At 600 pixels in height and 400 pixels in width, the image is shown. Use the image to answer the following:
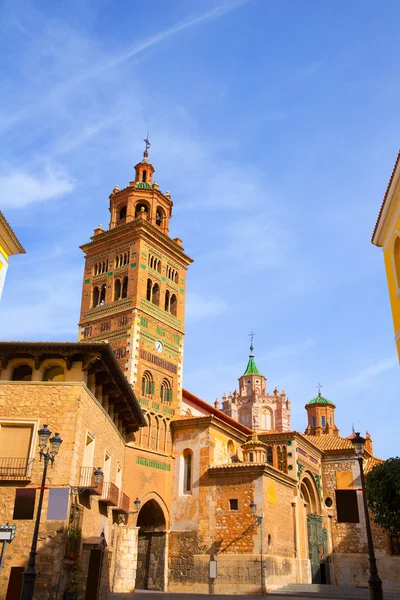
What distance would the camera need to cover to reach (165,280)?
35.6m

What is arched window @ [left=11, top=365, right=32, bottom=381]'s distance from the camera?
710 inches

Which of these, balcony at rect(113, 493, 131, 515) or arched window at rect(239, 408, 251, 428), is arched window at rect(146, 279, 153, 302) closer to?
balcony at rect(113, 493, 131, 515)

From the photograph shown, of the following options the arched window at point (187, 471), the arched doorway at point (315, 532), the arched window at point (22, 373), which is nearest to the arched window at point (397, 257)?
the arched window at point (22, 373)

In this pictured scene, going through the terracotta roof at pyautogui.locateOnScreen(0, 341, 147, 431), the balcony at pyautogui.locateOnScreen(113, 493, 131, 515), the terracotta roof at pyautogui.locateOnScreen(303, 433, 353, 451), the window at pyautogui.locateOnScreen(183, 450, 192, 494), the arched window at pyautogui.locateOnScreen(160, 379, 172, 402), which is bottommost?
the balcony at pyautogui.locateOnScreen(113, 493, 131, 515)

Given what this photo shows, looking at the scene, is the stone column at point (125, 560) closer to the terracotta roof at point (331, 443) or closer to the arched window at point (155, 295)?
the arched window at point (155, 295)

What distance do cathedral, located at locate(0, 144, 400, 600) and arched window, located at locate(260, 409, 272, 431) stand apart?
3602 centimetres

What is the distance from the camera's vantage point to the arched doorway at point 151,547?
2862 cm

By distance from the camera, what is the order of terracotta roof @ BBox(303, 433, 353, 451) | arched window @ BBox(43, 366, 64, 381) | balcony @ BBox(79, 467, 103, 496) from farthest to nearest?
terracotta roof @ BBox(303, 433, 353, 451), arched window @ BBox(43, 366, 64, 381), balcony @ BBox(79, 467, 103, 496)

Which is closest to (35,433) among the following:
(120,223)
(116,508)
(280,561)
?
(116,508)

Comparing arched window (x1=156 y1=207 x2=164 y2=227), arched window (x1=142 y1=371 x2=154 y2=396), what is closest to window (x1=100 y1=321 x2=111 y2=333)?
arched window (x1=142 y1=371 x2=154 y2=396)

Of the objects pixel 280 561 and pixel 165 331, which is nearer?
pixel 280 561

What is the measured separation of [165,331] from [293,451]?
10.3 meters

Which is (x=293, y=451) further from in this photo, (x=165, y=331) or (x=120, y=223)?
(x=120, y=223)

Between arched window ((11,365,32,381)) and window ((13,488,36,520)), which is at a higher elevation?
arched window ((11,365,32,381))
